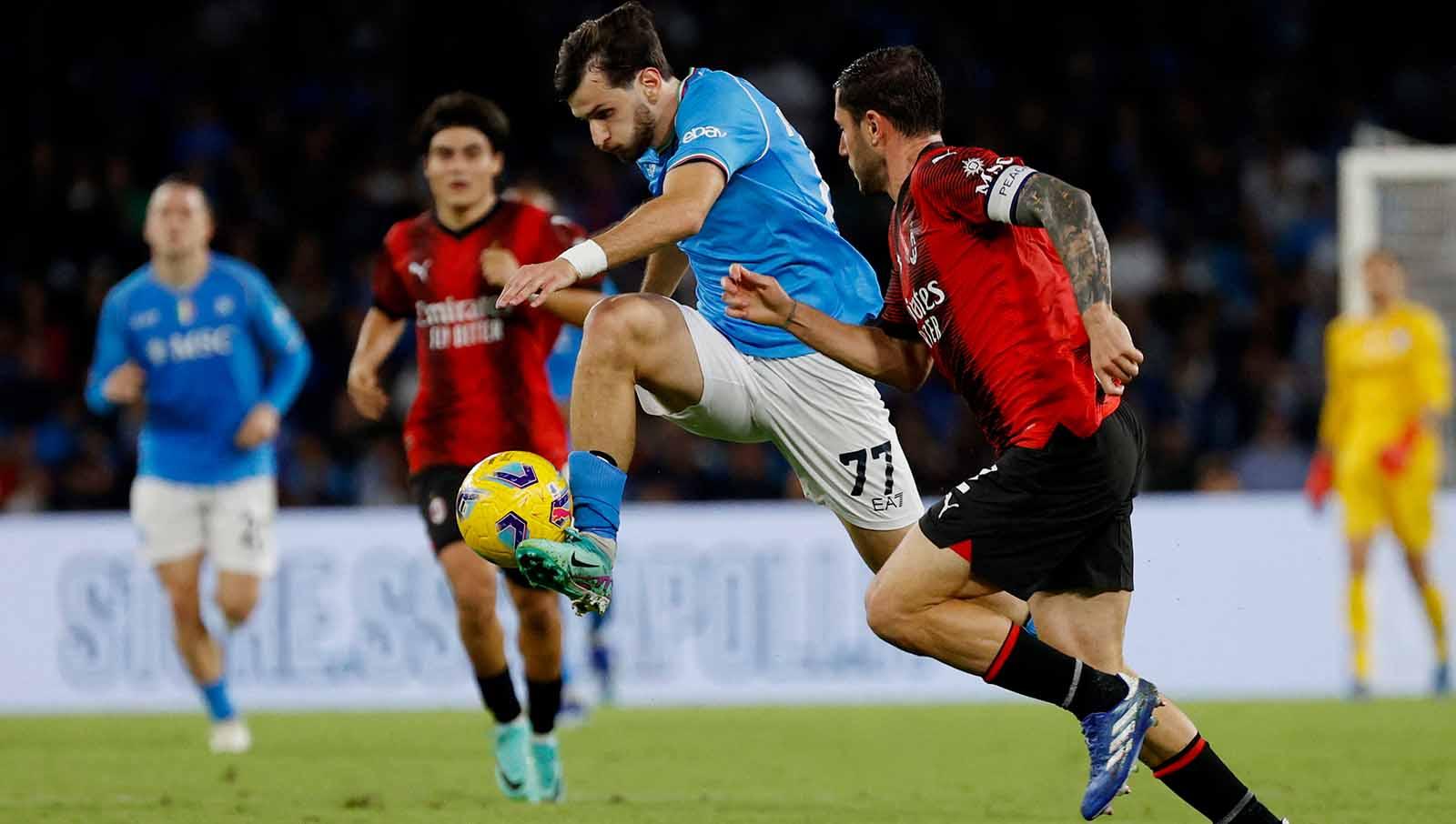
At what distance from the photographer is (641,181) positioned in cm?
1634

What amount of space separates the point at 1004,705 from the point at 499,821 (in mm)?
6036

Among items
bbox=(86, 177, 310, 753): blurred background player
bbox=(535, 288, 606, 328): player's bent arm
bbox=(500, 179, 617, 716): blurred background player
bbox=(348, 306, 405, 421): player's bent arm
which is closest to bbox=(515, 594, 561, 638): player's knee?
bbox=(500, 179, 617, 716): blurred background player

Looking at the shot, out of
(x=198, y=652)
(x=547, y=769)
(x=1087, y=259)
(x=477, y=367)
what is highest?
(x=1087, y=259)

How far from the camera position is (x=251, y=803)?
6.58 m

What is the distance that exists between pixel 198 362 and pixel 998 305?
561 cm

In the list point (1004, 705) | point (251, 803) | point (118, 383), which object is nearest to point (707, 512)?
point (1004, 705)

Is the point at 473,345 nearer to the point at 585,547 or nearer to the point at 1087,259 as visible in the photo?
the point at 585,547

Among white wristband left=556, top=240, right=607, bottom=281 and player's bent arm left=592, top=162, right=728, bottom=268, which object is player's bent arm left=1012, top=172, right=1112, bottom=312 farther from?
white wristband left=556, top=240, right=607, bottom=281

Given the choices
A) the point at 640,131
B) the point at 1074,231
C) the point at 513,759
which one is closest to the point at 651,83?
the point at 640,131

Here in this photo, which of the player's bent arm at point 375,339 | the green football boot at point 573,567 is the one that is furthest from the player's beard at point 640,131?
the player's bent arm at point 375,339

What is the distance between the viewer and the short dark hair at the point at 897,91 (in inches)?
208

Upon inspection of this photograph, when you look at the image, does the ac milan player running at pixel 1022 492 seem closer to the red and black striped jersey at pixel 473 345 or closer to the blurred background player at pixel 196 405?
the red and black striped jersey at pixel 473 345

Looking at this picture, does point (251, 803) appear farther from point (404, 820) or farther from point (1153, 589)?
point (1153, 589)

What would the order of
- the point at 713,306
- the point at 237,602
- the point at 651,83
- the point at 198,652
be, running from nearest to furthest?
the point at 651,83
the point at 713,306
the point at 198,652
the point at 237,602
